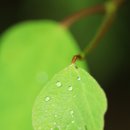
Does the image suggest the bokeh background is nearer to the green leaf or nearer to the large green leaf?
the large green leaf

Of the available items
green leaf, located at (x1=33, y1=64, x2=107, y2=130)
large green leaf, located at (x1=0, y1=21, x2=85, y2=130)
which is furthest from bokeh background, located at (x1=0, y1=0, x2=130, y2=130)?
green leaf, located at (x1=33, y1=64, x2=107, y2=130)

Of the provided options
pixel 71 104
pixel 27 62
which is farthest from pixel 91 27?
pixel 71 104

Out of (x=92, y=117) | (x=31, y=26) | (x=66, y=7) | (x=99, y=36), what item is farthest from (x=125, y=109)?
(x=92, y=117)

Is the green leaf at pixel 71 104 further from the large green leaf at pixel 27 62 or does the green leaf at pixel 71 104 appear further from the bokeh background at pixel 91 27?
the bokeh background at pixel 91 27

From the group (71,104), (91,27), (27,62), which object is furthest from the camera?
(91,27)

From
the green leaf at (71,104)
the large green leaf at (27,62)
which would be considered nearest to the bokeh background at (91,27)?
the large green leaf at (27,62)

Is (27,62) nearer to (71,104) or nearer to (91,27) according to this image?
(71,104)

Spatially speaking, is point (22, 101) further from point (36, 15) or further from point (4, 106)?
point (36, 15)

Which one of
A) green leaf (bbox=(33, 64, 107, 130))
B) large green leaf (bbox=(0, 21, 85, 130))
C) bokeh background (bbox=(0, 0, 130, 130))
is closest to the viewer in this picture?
green leaf (bbox=(33, 64, 107, 130))
